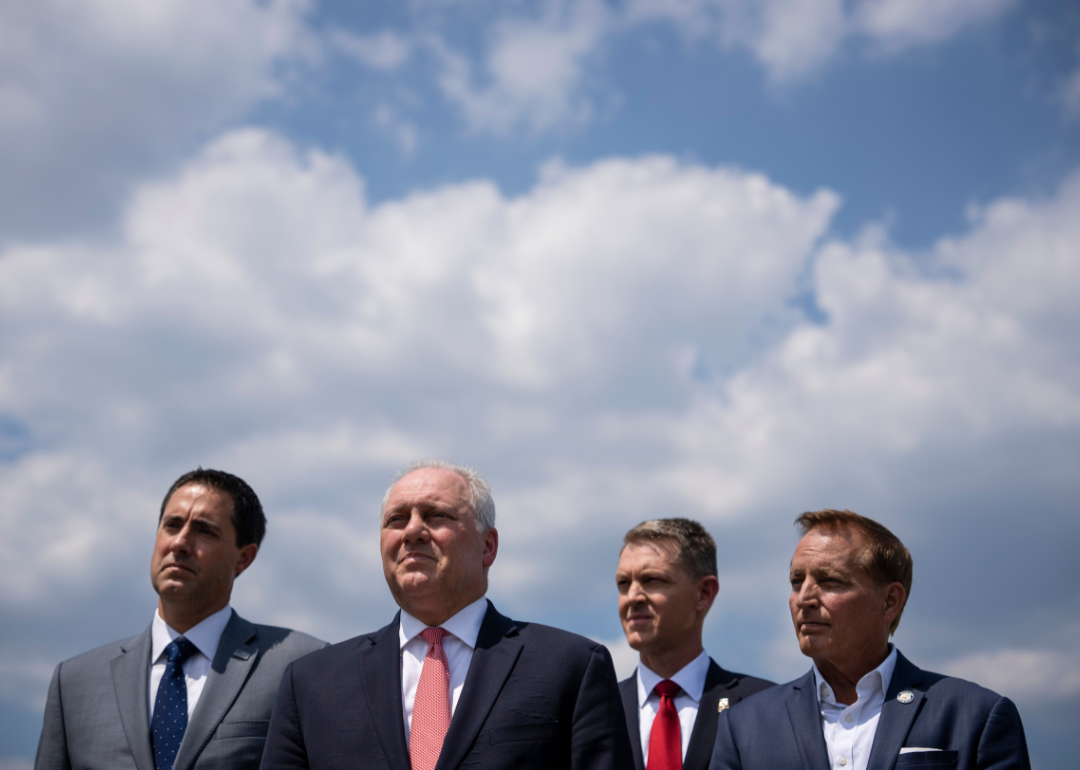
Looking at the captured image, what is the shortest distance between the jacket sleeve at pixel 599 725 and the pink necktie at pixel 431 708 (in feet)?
2.37

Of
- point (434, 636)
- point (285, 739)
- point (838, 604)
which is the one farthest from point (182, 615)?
point (838, 604)

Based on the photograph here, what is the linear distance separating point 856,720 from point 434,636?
2.56 m

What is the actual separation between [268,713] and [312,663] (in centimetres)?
97

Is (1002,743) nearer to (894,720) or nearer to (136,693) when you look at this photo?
(894,720)

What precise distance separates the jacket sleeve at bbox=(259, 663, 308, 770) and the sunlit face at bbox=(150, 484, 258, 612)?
1421mm

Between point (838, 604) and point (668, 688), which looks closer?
point (838, 604)

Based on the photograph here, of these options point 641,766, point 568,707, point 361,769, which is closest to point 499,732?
point 568,707

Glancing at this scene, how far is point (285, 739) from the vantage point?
5363 millimetres

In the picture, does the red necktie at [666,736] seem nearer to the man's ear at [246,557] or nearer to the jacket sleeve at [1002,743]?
the jacket sleeve at [1002,743]

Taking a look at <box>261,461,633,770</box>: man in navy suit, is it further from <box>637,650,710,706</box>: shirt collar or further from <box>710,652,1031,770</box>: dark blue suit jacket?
<box>637,650,710,706</box>: shirt collar

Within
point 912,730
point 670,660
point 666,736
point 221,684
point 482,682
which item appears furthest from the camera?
point 670,660

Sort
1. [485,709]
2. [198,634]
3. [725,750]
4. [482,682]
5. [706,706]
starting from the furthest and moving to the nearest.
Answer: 1. [706,706]
2. [198,634]
3. [725,750]
4. [482,682]
5. [485,709]

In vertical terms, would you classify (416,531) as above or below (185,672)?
above

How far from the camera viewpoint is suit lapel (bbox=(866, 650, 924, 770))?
5.26m
